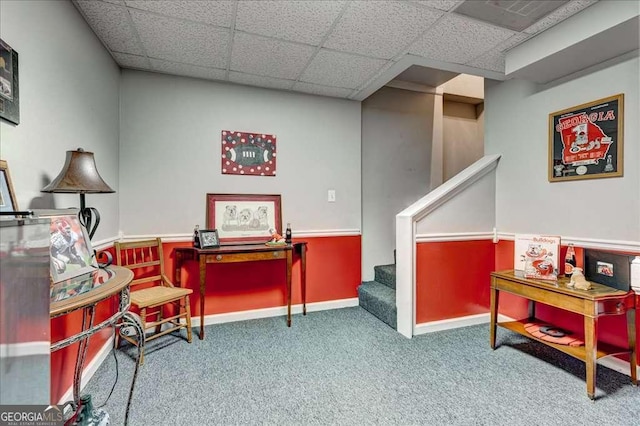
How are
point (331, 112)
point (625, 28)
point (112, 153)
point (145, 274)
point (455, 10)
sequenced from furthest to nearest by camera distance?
point (331, 112) → point (145, 274) → point (112, 153) → point (455, 10) → point (625, 28)

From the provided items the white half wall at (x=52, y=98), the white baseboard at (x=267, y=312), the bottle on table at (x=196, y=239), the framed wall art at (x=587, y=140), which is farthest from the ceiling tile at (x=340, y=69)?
the white baseboard at (x=267, y=312)

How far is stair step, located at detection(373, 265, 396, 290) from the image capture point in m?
3.32

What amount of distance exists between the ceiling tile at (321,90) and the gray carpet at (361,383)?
7.97 feet

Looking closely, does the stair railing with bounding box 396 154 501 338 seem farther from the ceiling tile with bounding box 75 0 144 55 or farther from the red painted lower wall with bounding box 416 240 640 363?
the ceiling tile with bounding box 75 0 144 55

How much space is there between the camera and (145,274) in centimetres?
271

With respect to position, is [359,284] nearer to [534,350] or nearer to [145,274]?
Result: [534,350]

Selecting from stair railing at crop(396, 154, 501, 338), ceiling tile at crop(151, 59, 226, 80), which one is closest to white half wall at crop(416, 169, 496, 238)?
stair railing at crop(396, 154, 501, 338)

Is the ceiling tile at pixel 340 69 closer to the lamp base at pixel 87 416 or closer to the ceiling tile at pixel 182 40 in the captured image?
the ceiling tile at pixel 182 40

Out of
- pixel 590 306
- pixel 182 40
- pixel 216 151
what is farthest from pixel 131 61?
pixel 590 306

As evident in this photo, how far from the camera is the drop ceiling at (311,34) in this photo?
186 centimetres

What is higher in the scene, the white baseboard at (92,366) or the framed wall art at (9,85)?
the framed wall art at (9,85)

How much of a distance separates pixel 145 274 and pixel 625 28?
3.90 m

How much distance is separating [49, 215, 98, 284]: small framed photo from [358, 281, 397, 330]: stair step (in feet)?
7.68

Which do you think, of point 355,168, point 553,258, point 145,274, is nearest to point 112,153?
point 145,274
